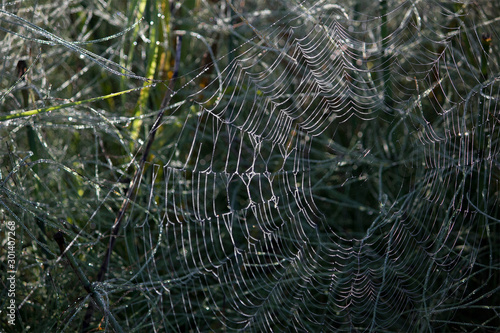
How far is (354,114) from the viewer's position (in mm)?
1985

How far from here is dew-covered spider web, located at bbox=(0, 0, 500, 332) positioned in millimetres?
1506

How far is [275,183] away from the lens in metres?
2.00

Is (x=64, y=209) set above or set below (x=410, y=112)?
below

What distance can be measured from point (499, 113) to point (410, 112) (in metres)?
0.34

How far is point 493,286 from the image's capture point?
1.60m

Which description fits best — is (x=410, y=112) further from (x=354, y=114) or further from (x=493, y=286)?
(x=493, y=286)

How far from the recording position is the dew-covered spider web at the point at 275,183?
1506mm

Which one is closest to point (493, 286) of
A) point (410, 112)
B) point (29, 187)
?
point (410, 112)

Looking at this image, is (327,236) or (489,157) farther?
(327,236)

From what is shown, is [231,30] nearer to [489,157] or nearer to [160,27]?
[160,27]

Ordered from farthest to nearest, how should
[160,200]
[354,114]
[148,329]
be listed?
[354,114] < [160,200] < [148,329]

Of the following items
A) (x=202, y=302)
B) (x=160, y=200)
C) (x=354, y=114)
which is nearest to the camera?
(x=202, y=302)

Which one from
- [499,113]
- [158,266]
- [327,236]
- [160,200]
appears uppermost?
[499,113]

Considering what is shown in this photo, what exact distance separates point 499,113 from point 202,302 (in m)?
1.23
